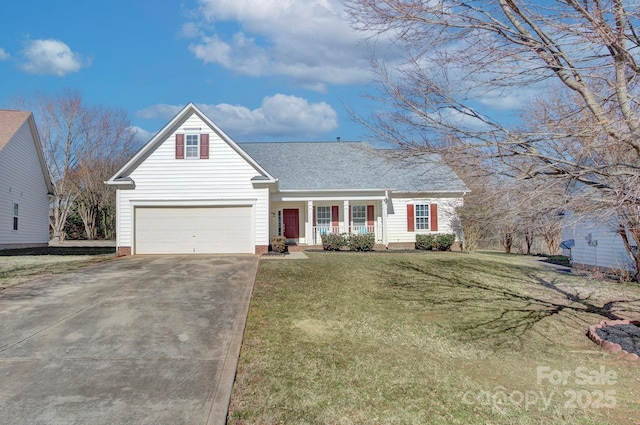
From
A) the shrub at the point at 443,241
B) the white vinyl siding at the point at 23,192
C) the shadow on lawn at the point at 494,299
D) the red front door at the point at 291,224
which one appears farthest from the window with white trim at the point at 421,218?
the white vinyl siding at the point at 23,192

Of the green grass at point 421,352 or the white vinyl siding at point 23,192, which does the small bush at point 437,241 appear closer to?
the green grass at point 421,352

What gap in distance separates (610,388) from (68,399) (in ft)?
20.7

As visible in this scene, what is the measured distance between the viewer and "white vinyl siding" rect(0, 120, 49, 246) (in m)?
20.1

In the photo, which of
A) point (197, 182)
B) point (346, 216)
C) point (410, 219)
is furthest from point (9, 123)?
point (410, 219)

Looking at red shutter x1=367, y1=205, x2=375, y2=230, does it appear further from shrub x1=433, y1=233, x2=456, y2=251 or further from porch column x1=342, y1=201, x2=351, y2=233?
shrub x1=433, y1=233, x2=456, y2=251

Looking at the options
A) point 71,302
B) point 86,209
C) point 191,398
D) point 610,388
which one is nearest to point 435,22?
point 610,388

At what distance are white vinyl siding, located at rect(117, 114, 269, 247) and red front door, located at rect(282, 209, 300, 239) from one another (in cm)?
469

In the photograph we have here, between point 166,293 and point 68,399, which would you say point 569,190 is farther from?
point 166,293

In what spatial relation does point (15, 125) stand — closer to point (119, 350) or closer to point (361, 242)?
point (361, 242)

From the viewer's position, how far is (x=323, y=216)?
21.8 meters

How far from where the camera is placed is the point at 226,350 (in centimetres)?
585

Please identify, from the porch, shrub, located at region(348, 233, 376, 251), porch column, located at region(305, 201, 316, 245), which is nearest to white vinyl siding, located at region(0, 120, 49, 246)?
the porch

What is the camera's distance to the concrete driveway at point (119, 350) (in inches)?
167

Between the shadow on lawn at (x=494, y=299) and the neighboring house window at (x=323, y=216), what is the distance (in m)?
8.09
